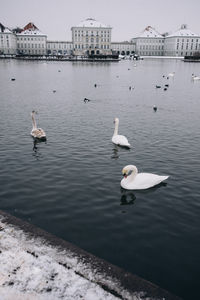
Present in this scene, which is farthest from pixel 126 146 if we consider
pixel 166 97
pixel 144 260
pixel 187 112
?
pixel 166 97

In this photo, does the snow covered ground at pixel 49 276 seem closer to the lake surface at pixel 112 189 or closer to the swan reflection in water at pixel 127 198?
the lake surface at pixel 112 189

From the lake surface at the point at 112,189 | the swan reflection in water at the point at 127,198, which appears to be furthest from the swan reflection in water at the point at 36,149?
the swan reflection in water at the point at 127,198

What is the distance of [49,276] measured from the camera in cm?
570

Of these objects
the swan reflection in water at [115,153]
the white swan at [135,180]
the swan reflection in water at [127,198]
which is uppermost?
the white swan at [135,180]

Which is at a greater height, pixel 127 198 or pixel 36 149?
pixel 36 149

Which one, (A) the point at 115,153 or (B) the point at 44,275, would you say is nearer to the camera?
(B) the point at 44,275

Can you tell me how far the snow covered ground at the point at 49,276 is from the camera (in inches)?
209

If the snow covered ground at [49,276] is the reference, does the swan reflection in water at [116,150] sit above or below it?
below

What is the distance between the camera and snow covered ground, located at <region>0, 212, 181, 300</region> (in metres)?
5.30

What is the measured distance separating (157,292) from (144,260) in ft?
6.24

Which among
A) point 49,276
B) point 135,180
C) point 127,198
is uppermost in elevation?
point 49,276

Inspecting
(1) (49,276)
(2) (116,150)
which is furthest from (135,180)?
(1) (49,276)

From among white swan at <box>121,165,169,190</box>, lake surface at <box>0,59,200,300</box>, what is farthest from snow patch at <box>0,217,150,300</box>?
white swan at <box>121,165,169,190</box>

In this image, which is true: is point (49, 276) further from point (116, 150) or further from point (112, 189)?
point (116, 150)
